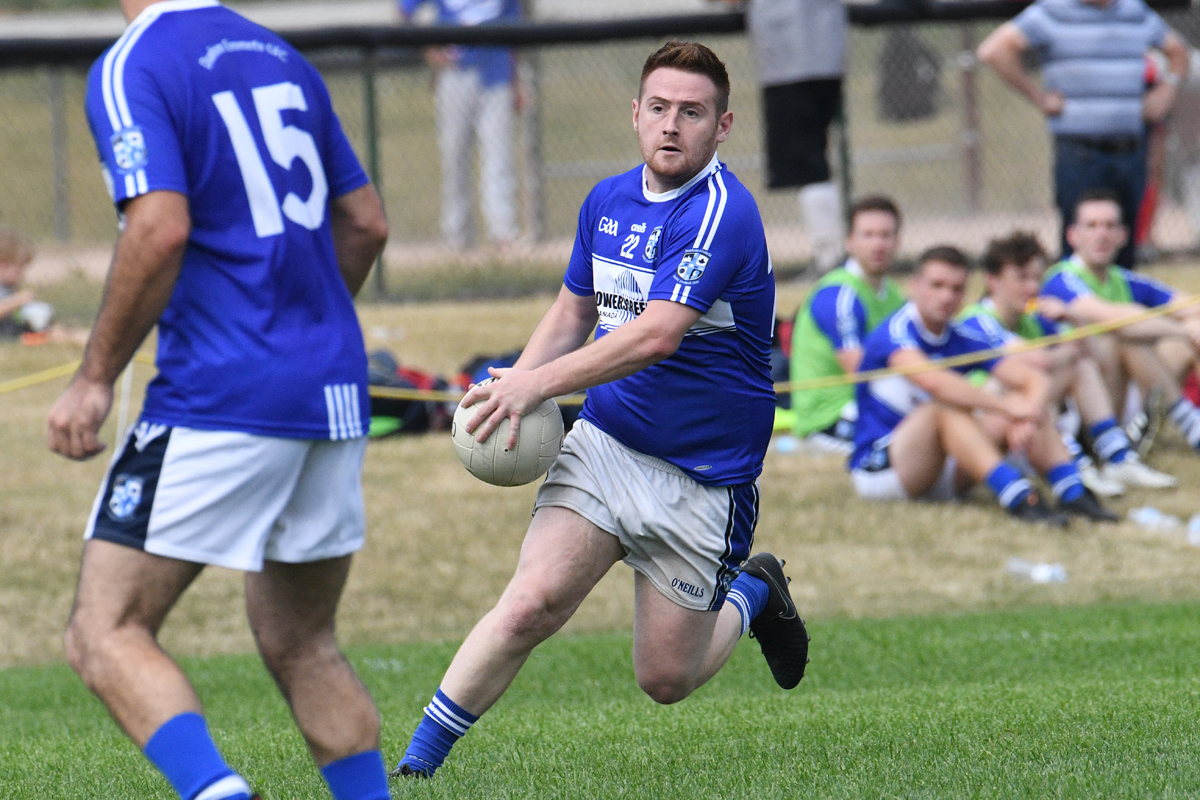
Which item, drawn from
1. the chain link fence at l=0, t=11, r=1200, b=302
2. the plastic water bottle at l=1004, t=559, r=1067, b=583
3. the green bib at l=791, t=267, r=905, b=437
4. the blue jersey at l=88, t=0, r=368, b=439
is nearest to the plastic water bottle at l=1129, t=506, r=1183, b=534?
the plastic water bottle at l=1004, t=559, r=1067, b=583

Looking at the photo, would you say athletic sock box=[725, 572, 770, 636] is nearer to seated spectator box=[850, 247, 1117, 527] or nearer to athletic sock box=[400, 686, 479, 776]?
athletic sock box=[400, 686, 479, 776]

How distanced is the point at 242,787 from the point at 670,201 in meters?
2.01

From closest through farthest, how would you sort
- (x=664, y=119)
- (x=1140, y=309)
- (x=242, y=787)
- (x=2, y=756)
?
(x=242, y=787)
(x=664, y=119)
(x=2, y=756)
(x=1140, y=309)

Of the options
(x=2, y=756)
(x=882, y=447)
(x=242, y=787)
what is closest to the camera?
(x=242, y=787)

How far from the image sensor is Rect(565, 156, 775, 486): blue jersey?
4258 millimetres

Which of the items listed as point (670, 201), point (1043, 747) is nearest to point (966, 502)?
point (1043, 747)

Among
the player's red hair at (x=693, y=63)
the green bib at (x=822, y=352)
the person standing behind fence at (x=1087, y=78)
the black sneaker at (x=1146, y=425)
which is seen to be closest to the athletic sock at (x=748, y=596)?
the player's red hair at (x=693, y=63)

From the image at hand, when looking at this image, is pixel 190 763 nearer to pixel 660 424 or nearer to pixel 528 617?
pixel 528 617

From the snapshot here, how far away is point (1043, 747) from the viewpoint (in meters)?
4.52

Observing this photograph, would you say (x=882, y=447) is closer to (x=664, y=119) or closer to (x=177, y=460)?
(x=664, y=119)

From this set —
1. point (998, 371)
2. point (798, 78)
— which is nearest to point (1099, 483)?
point (998, 371)

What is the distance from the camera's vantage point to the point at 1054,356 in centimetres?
983

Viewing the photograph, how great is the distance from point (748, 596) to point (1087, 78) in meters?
6.97

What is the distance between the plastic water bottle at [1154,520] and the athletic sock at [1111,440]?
0.70 meters
